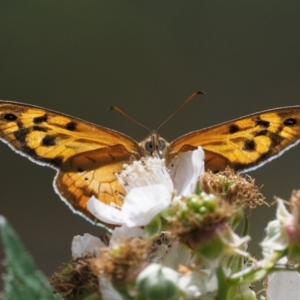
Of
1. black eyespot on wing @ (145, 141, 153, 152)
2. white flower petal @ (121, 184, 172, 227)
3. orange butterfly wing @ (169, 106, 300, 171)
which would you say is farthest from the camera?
black eyespot on wing @ (145, 141, 153, 152)

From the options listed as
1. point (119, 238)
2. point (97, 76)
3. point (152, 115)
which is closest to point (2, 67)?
point (97, 76)

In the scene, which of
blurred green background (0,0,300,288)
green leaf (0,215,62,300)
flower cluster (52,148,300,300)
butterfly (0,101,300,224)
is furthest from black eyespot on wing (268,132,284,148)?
blurred green background (0,0,300,288)

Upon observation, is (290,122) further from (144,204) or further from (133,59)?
(133,59)

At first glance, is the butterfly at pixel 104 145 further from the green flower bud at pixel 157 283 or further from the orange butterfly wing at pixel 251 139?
the green flower bud at pixel 157 283

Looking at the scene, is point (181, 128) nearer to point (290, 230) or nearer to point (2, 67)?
point (2, 67)

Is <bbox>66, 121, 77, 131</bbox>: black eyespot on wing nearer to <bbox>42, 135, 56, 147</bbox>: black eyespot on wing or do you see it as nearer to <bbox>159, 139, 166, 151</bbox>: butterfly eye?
<bbox>42, 135, 56, 147</bbox>: black eyespot on wing

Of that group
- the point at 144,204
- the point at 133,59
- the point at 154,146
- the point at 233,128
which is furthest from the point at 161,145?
the point at 133,59
